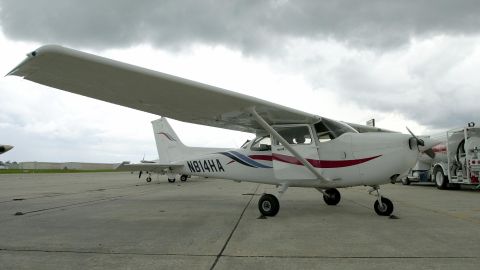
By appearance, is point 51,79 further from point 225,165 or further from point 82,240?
point 225,165

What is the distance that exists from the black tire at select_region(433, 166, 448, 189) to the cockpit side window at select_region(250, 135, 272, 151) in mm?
11709

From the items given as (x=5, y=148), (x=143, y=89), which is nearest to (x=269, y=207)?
(x=143, y=89)

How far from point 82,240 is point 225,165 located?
4.60 m

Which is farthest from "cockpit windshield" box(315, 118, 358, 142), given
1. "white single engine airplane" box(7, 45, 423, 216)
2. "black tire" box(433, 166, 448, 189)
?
"black tire" box(433, 166, 448, 189)

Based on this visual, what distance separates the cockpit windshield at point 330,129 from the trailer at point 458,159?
778 cm

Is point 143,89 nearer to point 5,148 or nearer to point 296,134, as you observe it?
point 296,134

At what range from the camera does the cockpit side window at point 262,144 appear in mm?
8656

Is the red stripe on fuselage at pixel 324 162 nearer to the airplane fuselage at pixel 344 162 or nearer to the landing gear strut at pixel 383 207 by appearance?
the airplane fuselage at pixel 344 162

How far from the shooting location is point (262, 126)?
7613mm

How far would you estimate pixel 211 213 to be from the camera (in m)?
7.93

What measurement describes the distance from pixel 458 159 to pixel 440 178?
1.49 metres

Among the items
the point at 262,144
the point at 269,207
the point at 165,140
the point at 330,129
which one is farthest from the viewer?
the point at 165,140

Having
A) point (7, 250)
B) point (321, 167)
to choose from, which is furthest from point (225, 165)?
point (7, 250)

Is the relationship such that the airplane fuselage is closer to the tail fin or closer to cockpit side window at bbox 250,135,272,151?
cockpit side window at bbox 250,135,272,151
